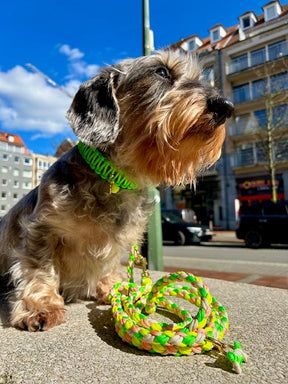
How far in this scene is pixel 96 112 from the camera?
224 cm

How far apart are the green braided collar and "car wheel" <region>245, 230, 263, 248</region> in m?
12.9

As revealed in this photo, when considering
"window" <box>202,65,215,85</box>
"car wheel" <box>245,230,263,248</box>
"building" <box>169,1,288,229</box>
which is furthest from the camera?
"building" <box>169,1,288,229</box>

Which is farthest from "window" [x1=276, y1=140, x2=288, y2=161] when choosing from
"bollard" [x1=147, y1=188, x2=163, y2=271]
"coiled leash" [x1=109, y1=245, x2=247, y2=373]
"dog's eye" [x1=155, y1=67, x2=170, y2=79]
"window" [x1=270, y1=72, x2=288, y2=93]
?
"coiled leash" [x1=109, y1=245, x2=247, y2=373]

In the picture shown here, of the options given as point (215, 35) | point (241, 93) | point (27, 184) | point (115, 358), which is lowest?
point (115, 358)

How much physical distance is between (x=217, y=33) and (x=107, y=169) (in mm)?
34315

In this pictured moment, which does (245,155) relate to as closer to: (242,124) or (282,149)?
(242,124)

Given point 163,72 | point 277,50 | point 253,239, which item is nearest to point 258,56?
point 277,50

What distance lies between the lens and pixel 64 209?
2123mm

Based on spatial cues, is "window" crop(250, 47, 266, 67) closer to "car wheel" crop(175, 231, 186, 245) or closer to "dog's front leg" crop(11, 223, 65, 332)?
"car wheel" crop(175, 231, 186, 245)

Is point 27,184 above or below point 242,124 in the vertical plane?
below

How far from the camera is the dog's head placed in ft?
6.95

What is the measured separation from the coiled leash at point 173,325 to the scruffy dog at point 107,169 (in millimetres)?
459

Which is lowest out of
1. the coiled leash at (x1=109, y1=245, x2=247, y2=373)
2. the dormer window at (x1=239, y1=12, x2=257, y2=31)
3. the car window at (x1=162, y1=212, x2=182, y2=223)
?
the coiled leash at (x1=109, y1=245, x2=247, y2=373)

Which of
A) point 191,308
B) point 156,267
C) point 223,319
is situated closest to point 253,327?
point 223,319
